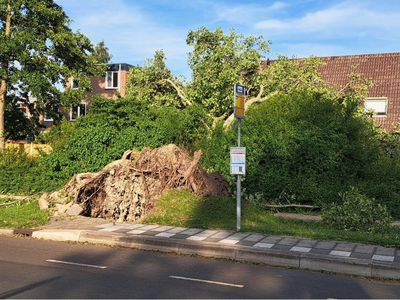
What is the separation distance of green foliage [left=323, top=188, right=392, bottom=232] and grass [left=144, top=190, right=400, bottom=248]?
246 mm

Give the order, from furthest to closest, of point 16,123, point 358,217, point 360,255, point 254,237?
point 16,123
point 358,217
point 254,237
point 360,255

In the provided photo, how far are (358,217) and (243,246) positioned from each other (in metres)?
3.75

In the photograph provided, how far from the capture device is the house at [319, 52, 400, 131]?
3016 centimetres

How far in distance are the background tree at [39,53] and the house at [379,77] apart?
1620 cm

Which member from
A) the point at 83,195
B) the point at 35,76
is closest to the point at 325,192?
the point at 83,195

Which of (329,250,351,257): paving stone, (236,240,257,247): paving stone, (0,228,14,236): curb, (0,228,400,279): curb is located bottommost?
(0,228,14,236): curb

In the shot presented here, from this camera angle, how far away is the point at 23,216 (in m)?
13.7

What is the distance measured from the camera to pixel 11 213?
14266 millimetres

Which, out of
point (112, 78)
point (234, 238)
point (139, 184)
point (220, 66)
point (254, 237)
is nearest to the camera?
point (234, 238)

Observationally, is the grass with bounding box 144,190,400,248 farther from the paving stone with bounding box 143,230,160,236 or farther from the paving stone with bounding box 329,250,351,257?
the paving stone with bounding box 329,250,351,257

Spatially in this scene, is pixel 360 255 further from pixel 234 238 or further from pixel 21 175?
pixel 21 175

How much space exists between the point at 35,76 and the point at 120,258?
20.7 m

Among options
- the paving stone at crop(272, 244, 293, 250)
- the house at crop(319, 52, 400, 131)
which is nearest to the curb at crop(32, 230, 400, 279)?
the paving stone at crop(272, 244, 293, 250)

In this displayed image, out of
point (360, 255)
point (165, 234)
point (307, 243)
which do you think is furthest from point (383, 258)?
point (165, 234)
